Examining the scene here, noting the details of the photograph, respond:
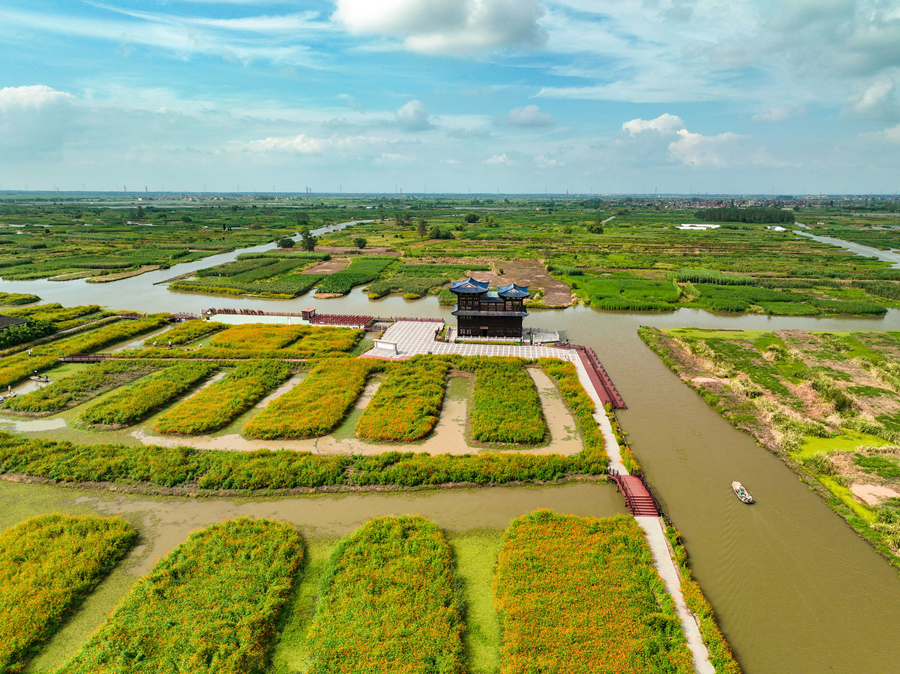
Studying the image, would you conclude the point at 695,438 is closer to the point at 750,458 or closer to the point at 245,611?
the point at 750,458

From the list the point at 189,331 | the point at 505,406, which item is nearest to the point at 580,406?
the point at 505,406

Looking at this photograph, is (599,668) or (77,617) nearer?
(599,668)

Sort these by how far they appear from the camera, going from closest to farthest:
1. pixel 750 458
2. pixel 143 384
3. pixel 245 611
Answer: pixel 245 611 < pixel 750 458 < pixel 143 384

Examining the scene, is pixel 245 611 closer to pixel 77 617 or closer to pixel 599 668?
pixel 77 617

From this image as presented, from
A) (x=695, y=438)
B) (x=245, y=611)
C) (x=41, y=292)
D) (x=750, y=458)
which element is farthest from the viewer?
(x=41, y=292)

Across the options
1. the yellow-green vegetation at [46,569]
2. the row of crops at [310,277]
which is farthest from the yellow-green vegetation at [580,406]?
the row of crops at [310,277]

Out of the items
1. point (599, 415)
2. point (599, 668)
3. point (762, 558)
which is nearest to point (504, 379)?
point (599, 415)

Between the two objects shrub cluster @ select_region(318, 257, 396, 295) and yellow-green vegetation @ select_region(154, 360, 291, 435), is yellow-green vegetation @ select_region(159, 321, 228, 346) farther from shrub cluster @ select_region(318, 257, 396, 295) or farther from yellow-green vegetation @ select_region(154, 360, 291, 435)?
shrub cluster @ select_region(318, 257, 396, 295)

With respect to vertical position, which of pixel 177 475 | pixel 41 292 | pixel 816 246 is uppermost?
pixel 816 246

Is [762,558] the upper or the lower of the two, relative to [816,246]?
lower
